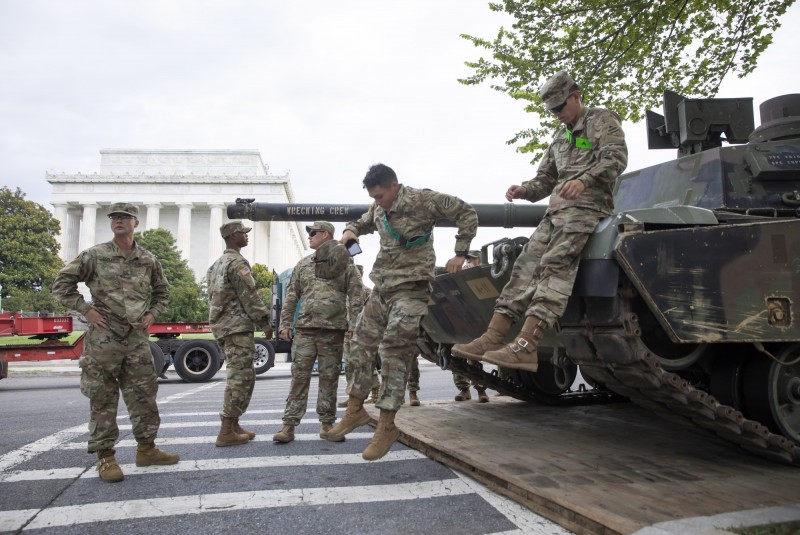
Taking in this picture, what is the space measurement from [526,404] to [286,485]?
3.61m

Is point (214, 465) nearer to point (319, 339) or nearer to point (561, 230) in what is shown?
point (319, 339)

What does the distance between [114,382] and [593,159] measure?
11.0ft

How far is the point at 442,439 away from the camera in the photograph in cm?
463

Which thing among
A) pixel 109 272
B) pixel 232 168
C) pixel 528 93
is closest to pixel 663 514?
pixel 109 272

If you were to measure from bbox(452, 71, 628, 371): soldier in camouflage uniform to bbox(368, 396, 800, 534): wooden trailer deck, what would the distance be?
693 millimetres

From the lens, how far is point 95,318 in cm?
411

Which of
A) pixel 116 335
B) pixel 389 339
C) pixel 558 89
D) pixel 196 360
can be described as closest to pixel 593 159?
pixel 558 89

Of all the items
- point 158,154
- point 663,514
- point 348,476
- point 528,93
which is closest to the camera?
point 663,514

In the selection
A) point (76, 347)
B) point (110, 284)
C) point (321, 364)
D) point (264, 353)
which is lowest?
point (264, 353)

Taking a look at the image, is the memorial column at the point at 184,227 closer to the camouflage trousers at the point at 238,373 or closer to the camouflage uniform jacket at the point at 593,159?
the camouflage trousers at the point at 238,373

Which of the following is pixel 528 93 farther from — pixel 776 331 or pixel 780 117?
pixel 776 331

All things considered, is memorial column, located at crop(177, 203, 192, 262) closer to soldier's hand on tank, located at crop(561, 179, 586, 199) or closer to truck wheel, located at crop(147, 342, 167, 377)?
truck wheel, located at crop(147, 342, 167, 377)

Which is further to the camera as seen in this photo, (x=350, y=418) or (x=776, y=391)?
(x=350, y=418)

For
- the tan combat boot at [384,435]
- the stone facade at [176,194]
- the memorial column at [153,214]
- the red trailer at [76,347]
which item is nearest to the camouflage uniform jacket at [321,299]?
the tan combat boot at [384,435]
